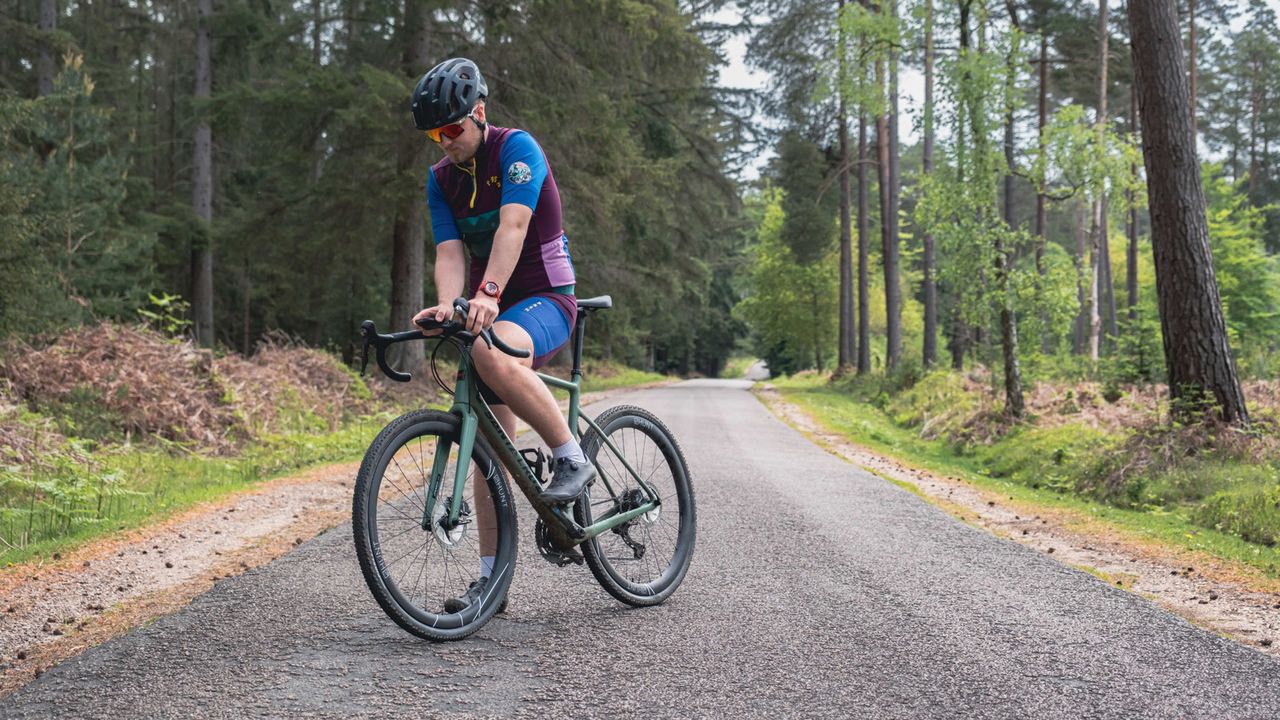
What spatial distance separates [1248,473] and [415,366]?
13469 millimetres

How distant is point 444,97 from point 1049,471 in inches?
323

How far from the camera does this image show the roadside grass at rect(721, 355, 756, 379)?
82500mm

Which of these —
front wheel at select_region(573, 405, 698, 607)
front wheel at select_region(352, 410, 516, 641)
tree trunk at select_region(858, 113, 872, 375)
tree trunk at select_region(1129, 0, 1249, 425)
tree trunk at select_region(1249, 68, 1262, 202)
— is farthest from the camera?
tree trunk at select_region(1249, 68, 1262, 202)

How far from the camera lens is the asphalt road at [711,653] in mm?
2752

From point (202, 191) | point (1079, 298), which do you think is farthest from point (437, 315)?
point (1079, 298)

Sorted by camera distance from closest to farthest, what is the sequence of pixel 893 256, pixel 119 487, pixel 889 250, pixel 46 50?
pixel 119 487
pixel 46 50
pixel 893 256
pixel 889 250

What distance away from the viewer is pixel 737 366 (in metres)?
91.4

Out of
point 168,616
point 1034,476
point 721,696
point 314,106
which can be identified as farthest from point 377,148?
point 721,696

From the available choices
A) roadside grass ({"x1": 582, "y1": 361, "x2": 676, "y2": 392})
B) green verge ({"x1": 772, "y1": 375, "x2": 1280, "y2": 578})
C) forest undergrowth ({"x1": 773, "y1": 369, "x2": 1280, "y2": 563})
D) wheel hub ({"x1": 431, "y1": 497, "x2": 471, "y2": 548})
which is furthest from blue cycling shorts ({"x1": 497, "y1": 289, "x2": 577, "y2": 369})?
roadside grass ({"x1": 582, "y1": 361, "x2": 676, "y2": 392})

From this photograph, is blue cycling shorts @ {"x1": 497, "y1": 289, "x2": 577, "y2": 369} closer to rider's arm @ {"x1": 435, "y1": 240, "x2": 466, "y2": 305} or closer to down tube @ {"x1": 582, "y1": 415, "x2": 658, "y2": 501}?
rider's arm @ {"x1": 435, "y1": 240, "x2": 466, "y2": 305}

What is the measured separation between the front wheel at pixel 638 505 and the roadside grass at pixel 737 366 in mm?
74417

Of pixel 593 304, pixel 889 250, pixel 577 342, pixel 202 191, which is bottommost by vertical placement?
pixel 577 342

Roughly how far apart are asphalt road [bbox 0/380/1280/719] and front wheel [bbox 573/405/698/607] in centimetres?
14

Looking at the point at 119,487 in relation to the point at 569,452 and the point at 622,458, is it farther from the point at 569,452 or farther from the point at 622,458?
the point at 569,452
